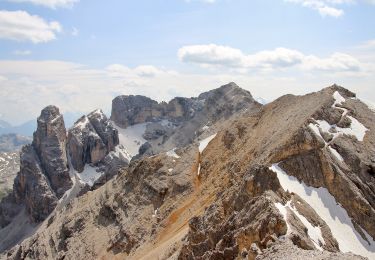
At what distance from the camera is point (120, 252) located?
217ft

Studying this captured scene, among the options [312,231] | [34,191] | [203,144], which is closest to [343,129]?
[312,231]

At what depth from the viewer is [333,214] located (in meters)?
41.9

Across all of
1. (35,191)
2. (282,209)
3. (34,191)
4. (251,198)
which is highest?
(282,209)

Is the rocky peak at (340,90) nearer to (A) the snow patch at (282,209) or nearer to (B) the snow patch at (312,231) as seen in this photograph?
(B) the snow patch at (312,231)

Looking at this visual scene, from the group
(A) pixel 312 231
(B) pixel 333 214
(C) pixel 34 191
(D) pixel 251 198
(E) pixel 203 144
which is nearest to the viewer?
(A) pixel 312 231

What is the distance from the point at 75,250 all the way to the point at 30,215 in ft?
402

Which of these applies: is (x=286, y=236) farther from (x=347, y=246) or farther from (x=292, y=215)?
(x=347, y=246)

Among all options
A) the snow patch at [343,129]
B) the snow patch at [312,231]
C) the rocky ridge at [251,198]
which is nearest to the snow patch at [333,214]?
the rocky ridge at [251,198]

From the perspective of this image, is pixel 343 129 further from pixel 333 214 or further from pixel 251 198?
pixel 251 198

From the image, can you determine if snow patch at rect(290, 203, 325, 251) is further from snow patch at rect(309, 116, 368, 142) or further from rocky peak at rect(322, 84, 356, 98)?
rocky peak at rect(322, 84, 356, 98)

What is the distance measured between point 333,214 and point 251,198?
7791 mm

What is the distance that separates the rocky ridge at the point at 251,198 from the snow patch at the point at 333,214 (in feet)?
0.38

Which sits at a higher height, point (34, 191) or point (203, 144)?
point (203, 144)

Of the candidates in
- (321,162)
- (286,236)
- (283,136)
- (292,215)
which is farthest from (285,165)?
(286,236)
